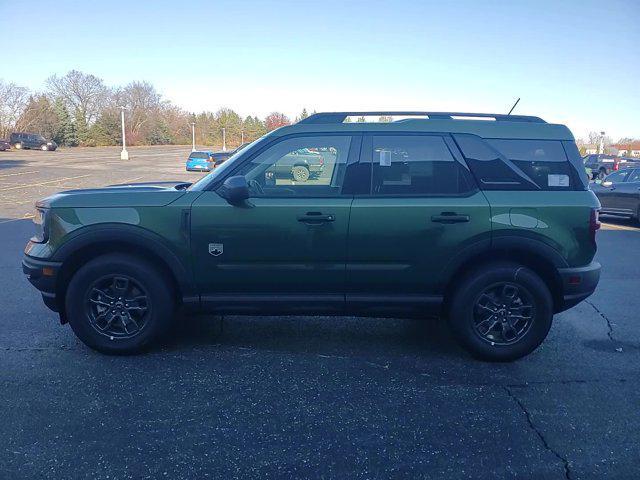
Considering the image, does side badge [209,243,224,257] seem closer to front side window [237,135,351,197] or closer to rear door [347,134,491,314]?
front side window [237,135,351,197]

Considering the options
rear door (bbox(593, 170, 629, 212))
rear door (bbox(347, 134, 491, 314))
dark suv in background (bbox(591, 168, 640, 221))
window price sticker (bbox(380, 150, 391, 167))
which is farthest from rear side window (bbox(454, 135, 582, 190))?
rear door (bbox(593, 170, 629, 212))

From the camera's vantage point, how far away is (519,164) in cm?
407

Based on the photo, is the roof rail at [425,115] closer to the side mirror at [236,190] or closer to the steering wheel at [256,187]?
the steering wheel at [256,187]

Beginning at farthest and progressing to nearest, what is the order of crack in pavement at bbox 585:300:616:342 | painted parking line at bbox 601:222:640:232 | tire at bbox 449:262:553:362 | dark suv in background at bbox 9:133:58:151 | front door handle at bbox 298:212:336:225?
dark suv in background at bbox 9:133:58:151
painted parking line at bbox 601:222:640:232
crack in pavement at bbox 585:300:616:342
tire at bbox 449:262:553:362
front door handle at bbox 298:212:336:225

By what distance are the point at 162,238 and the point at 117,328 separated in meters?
0.86

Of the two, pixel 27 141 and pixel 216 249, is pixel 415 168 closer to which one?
pixel 216 249

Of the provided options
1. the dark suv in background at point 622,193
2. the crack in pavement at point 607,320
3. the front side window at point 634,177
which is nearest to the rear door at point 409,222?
the crack in pavement at point 607,320

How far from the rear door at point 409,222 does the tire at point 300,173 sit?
1.65 feet

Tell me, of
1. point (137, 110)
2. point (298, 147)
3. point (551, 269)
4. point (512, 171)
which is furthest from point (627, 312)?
point (137, 110)

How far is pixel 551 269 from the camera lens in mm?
4051

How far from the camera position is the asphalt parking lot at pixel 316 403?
2746mm

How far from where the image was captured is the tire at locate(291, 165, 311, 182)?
167 inches

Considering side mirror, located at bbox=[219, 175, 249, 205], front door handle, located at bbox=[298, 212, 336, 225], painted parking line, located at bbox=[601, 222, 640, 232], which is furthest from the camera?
painted parking line, located at bbox=[601, 222, 640, 232]

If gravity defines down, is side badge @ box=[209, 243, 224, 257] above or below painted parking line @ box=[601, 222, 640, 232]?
above
